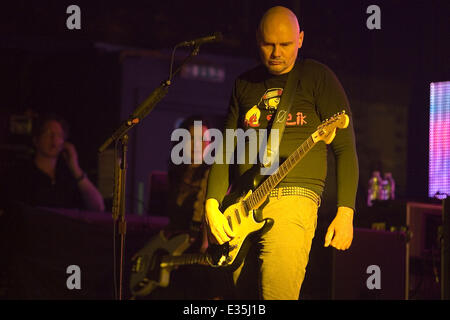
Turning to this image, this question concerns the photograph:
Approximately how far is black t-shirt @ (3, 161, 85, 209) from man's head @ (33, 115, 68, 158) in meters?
0.15

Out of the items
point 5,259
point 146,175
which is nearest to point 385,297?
point 5,259

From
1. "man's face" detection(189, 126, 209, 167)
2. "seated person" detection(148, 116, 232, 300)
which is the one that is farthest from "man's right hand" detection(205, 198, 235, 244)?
"man's face" detection(189, 126, 209, 167)

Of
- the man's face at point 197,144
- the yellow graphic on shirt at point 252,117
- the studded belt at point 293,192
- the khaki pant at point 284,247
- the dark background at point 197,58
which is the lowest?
the khaki pant at point 284,247

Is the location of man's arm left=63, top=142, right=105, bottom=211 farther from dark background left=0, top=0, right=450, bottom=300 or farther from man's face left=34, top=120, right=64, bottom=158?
dark background left=0, top=0, right=450, bottom=300

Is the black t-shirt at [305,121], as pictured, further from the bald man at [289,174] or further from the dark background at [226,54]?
the dark background at [226,54]

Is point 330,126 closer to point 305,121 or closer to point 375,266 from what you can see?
point 305,121

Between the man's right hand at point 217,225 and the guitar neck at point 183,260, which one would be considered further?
the guitar neck at point 183,260

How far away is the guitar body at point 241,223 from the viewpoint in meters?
3.56

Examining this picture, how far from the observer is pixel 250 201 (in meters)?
3.60

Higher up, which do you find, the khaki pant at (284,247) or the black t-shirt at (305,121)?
the black t-shirt at (305,121)

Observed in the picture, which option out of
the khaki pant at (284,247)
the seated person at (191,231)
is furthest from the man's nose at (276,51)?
the seated person at (191,231)

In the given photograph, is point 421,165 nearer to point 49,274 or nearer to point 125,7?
point 125,7

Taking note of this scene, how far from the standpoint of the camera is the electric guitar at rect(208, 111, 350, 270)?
11.3 ft

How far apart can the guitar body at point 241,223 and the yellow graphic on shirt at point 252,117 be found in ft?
0.76
